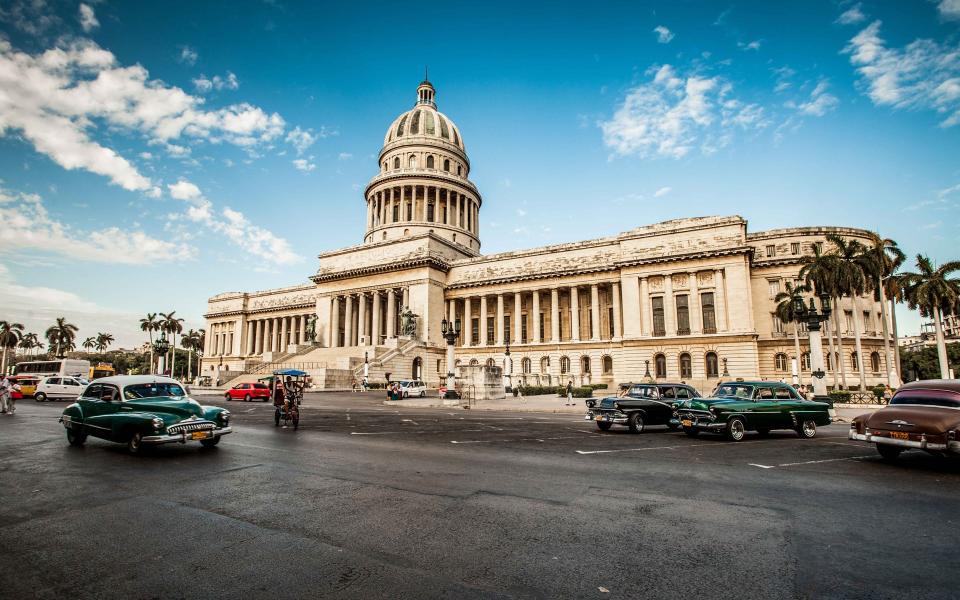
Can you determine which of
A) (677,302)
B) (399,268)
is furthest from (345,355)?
(677,302)

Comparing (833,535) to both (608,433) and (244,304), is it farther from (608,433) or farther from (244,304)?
(244,304)

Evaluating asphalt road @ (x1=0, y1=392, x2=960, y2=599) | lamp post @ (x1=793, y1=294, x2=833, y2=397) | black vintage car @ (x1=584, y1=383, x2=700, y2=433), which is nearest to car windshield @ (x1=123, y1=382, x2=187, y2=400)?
asphalt road @ (x1=0, y1=392, x2=960, y2=599)

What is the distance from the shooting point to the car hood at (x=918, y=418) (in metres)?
10.2

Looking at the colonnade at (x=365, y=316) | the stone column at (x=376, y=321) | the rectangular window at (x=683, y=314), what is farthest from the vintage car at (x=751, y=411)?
the stone column at (x=376, y=321)

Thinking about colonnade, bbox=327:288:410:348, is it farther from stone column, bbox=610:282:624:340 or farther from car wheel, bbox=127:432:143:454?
car wheel, bbox=127:432:143:454

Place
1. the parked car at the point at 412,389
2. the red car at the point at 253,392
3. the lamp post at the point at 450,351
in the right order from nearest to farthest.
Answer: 1. the lamp post at the point at 450,351
2. the red car at the point at 253,392
3. the parked car at the point at 412,389

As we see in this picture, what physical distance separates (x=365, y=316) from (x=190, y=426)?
2094 inches

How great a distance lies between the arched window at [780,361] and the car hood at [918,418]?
146 ft

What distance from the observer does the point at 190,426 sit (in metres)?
11.6

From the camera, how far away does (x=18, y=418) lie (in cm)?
2050

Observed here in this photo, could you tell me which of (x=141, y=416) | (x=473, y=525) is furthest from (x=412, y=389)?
(x=473, y=525)

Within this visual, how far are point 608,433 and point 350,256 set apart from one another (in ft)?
184

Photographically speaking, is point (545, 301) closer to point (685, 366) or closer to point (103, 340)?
point (685, 366)

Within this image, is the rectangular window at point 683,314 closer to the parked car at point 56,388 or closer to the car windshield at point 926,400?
the car windshield at point 926,400
